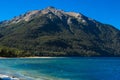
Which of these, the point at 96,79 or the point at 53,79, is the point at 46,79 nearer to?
the point at 53,79

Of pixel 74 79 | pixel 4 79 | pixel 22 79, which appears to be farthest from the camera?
pixel 74 79

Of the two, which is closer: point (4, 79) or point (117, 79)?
point (4, 79)

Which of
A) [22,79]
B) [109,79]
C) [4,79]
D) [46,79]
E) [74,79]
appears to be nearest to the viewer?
[4,79]

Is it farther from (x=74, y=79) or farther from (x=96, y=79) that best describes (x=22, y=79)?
(x=96, y=79)

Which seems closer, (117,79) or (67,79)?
(67,79)

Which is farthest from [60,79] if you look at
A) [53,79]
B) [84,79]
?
[84,79]

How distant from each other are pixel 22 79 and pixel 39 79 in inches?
189

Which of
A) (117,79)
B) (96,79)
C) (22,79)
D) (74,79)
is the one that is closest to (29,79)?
(22,79)

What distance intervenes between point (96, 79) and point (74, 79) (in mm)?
6648

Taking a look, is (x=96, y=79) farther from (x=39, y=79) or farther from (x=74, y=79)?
(x=39, y=79)

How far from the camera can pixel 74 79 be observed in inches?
2904

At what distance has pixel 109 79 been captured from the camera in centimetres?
8000

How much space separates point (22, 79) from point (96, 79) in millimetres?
21231

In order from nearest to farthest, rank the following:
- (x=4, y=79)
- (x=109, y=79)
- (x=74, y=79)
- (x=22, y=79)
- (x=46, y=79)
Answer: (x=4, y=79) < (x=22, y=79) < (x=46, y=79) < (x=74, y=79) < (x=109, y=79)
